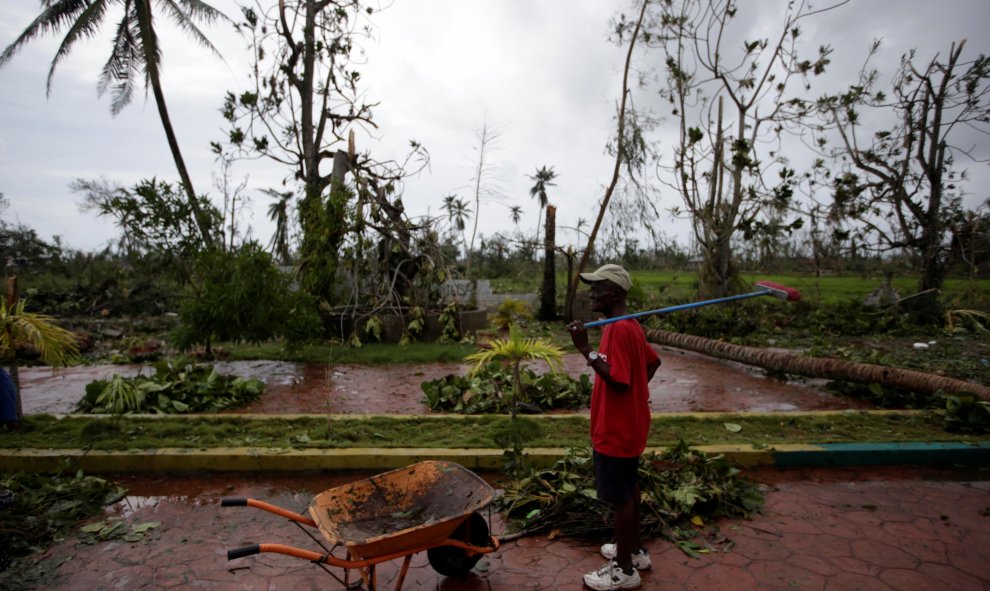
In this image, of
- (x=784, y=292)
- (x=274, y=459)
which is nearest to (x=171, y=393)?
(x=274, y=459)

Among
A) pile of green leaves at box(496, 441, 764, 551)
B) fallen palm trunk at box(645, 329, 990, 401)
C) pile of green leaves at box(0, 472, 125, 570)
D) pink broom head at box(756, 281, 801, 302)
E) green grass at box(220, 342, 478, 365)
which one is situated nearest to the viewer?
pink broom head at box(756, 281, 801, 302)

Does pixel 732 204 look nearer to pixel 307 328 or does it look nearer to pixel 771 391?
pixel 771 391

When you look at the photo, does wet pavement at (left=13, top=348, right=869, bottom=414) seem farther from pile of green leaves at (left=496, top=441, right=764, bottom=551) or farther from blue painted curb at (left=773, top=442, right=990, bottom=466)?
pile of green leaves at (left=496, top=441, right=764, bottom=551)

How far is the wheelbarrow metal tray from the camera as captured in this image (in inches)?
118

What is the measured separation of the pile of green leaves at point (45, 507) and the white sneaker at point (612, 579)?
11.0ft

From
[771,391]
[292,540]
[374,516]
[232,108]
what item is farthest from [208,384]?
[232,108]

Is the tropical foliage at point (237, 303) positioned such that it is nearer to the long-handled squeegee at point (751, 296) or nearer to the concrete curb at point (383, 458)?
the concrete curb at point (383, 458)

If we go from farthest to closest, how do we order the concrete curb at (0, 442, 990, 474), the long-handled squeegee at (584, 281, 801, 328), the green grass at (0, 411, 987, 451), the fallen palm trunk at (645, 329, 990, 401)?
the fallen palm trunk at (645, 329, 990, 401) → the green grass at (0, 411, 987, 451) → the concrete curb at (0, 442, 990, 474) → the long-handled squeegee at (584, 281, 801, 328)

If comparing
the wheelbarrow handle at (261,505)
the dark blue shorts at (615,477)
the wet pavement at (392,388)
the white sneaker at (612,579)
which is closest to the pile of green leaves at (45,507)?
the wheelbarrow handle at (261,505)

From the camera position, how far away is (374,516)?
3.42 metres

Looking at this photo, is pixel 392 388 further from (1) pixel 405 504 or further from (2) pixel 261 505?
(2) pixel 261 505

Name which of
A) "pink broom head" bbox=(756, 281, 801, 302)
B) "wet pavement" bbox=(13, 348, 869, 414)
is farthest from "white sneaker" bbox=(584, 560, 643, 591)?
"wet pavement" bbox=(13, 348, 869, 414)

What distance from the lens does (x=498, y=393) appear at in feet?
22.6

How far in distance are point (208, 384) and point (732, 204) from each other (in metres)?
11.9
